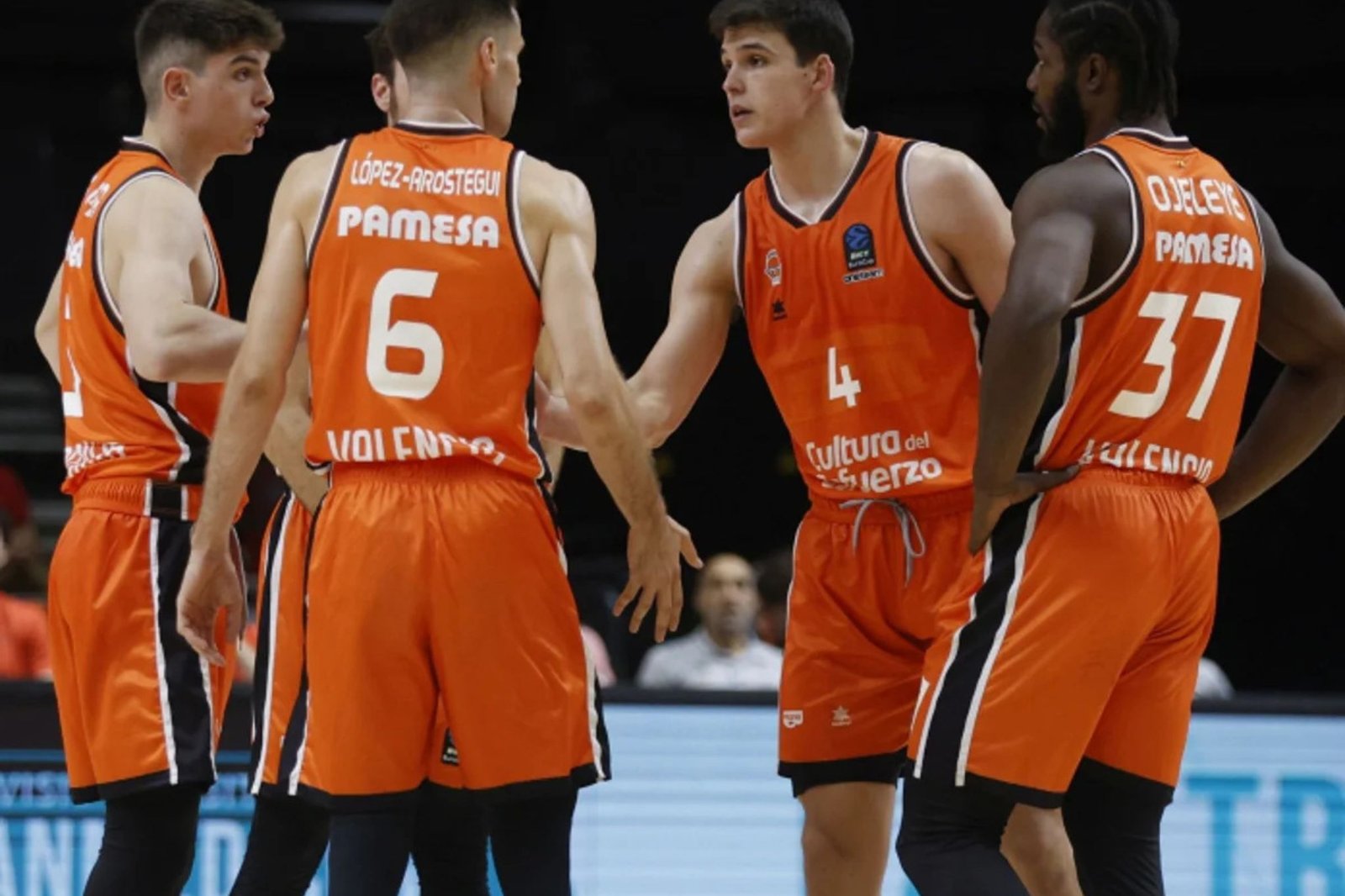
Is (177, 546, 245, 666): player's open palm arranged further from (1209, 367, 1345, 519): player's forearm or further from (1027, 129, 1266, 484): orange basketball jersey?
(1209, 367, 1345, 519): player's forearm

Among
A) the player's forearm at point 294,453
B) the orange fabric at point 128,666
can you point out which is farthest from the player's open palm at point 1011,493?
the orange fabric at point 128,666

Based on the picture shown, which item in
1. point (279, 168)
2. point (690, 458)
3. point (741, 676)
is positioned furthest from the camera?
point (690, 458)

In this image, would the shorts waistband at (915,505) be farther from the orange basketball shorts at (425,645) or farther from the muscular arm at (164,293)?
the muscular arm at (164,293)

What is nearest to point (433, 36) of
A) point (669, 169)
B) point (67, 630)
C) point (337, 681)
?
point (337, 681)

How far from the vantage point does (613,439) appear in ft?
13.3

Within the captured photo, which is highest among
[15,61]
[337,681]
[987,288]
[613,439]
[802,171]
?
[15,61]

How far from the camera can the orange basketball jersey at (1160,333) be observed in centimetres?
405

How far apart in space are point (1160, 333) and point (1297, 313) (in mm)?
563

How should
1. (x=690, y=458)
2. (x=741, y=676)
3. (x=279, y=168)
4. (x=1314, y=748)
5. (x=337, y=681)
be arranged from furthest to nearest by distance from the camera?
(x=690, y=458) < (x=279, y=168) < (x=741, y=676) < (x=1314, y=748) < (x=337, y=681)

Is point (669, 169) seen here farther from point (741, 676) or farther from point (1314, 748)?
point (1314, 748)

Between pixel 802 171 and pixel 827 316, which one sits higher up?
pixel 802 171

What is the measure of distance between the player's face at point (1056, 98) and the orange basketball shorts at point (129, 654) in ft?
7.04

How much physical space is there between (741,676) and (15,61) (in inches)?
307

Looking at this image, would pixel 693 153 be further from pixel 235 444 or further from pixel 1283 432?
pixel 235 444
